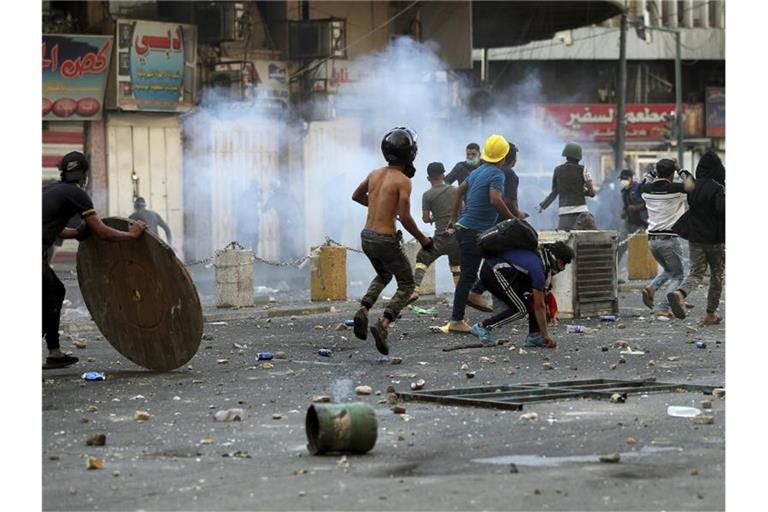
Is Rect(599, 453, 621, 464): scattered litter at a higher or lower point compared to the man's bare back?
lower

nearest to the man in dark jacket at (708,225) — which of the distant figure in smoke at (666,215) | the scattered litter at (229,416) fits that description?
the distant figure in smoke at (666,215)

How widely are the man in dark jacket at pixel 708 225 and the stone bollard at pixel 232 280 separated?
5143mm

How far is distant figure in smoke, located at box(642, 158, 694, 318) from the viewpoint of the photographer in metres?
15.2

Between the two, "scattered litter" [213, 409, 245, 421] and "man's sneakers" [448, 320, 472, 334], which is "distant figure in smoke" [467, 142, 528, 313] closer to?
"man's sneakers" [448, 320, 472, 334]

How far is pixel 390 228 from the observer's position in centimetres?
1212

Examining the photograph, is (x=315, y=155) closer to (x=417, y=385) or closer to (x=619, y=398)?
(x=417, y=385)

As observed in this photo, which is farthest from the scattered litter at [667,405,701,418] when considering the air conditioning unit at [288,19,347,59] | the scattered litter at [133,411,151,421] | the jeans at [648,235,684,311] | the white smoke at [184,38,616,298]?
the air conditioning unit at [288,19,347,59]

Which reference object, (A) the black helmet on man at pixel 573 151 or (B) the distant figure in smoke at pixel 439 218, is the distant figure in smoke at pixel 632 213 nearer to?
Result: (A) the black helmet on man at pixel 573 151

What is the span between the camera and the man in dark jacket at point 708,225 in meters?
14.5

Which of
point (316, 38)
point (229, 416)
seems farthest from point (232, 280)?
point (316, 38)

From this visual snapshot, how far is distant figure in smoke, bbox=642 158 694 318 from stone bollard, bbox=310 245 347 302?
417 centimetres
